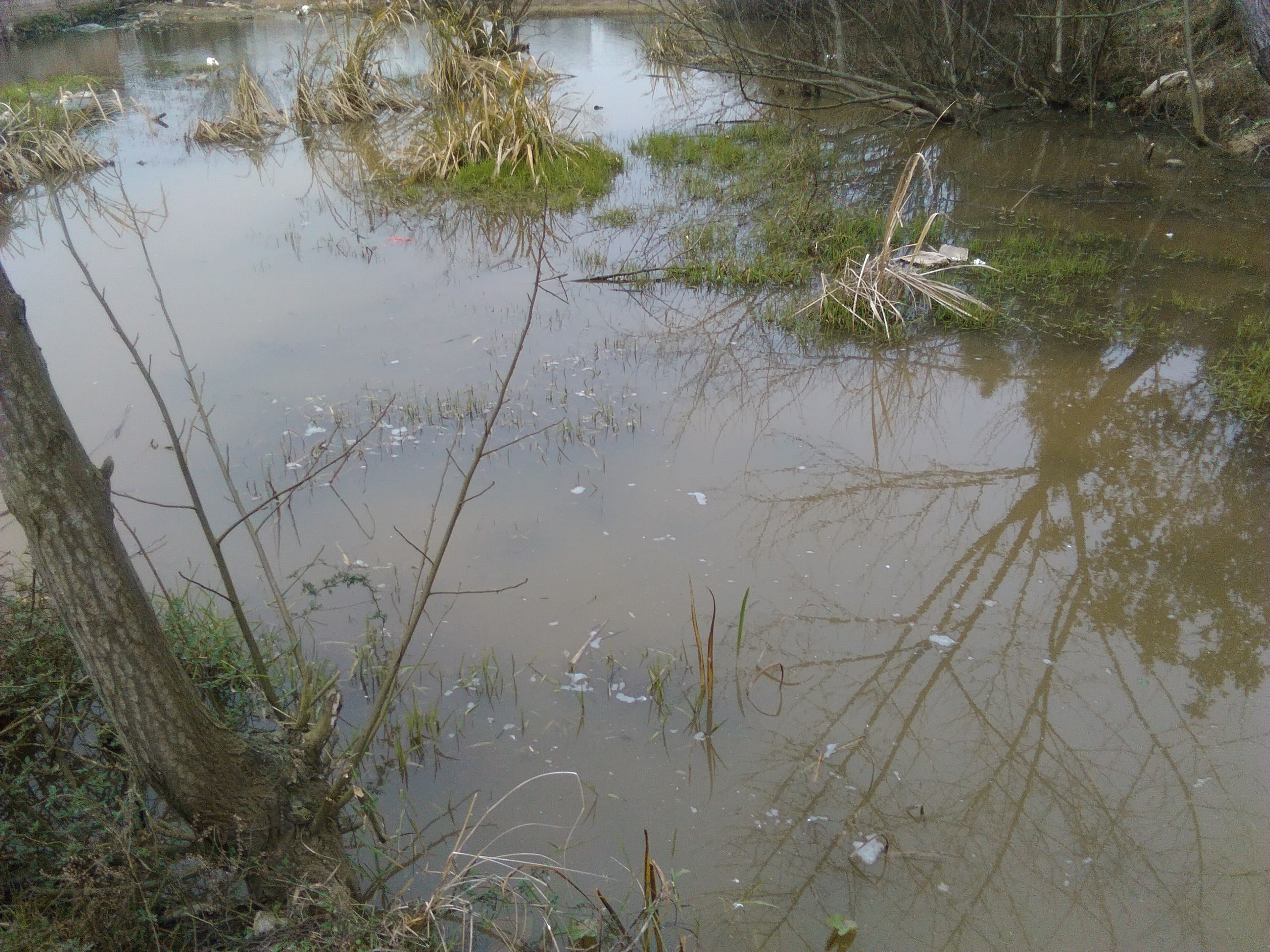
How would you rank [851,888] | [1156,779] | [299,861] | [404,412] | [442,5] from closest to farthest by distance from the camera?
[299,861]
[851,888]
[1156,779]
[404,412]
[442,5]

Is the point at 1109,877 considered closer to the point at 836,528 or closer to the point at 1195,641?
the point at 1195,641

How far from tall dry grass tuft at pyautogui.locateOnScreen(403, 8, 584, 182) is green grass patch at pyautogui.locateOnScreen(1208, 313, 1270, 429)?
5.46 meters

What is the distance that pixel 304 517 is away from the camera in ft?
13.0

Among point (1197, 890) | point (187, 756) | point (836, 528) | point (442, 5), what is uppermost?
point (442, 5)

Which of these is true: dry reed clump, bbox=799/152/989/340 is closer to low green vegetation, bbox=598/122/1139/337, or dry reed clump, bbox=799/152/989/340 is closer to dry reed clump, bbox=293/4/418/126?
low green vegetation, bbox=598/122/1139/337

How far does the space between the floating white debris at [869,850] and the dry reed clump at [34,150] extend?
919 cm

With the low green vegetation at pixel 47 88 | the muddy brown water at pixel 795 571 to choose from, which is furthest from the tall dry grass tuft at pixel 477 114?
the low green vegetation at pixel 47 88

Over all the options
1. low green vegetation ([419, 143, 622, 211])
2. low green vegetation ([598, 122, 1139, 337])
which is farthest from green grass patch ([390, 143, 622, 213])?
low green vegetation ([598, 122, 1139, 337])

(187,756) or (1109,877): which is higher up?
(187,756)

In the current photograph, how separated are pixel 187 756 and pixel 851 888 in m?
1.68

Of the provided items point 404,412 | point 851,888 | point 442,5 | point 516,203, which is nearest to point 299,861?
point 851,888

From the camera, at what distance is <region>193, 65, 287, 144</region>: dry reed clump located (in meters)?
10.6

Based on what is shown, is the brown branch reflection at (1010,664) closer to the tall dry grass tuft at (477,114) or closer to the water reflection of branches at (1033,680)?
the water reflection of branches at (1033,680)

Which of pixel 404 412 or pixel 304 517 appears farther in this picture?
pixel 404 412
